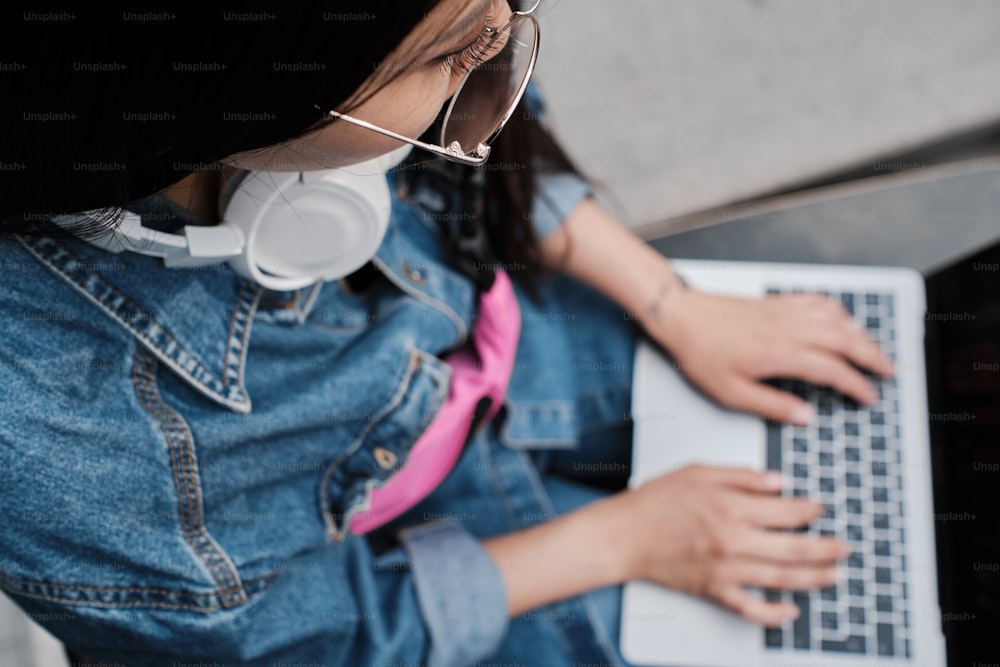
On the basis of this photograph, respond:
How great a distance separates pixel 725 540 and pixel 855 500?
0.14 meters

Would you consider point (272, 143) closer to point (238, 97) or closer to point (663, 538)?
point (238, 97)

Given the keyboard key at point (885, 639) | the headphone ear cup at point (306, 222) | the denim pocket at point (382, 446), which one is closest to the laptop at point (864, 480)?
the keyboard key at point (885, 639)

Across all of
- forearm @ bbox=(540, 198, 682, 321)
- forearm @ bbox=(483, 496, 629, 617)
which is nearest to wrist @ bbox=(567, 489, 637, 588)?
forearm @ bbox=(483, 496, 629, 617)

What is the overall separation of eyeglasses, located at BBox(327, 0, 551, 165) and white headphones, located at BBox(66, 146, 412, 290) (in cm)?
6

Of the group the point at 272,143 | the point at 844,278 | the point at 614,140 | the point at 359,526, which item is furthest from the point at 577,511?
the point at 614,140

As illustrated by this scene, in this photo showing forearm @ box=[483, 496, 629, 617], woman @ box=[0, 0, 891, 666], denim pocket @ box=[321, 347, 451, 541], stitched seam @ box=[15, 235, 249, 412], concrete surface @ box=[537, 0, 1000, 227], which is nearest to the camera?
woman @ box=[0, 0, 891, 666]

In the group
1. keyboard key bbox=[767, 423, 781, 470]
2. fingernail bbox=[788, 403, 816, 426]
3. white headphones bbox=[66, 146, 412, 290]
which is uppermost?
white headphones bbox=[66, 146, 412, 290]

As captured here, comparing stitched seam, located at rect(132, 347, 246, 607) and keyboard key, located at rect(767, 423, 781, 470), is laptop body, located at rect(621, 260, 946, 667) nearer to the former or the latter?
keyboard key, located at rect(767, 423, 781, 470)

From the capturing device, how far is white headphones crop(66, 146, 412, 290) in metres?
0.52

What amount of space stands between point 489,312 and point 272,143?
1.33 feet

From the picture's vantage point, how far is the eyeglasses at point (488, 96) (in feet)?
1.75

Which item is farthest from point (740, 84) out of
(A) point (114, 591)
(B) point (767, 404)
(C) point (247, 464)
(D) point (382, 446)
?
(A) point (114, 591)

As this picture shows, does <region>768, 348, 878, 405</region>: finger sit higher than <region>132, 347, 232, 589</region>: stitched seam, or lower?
higher

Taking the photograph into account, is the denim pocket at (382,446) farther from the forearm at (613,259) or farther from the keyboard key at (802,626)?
the keyboard key at (802,626)
